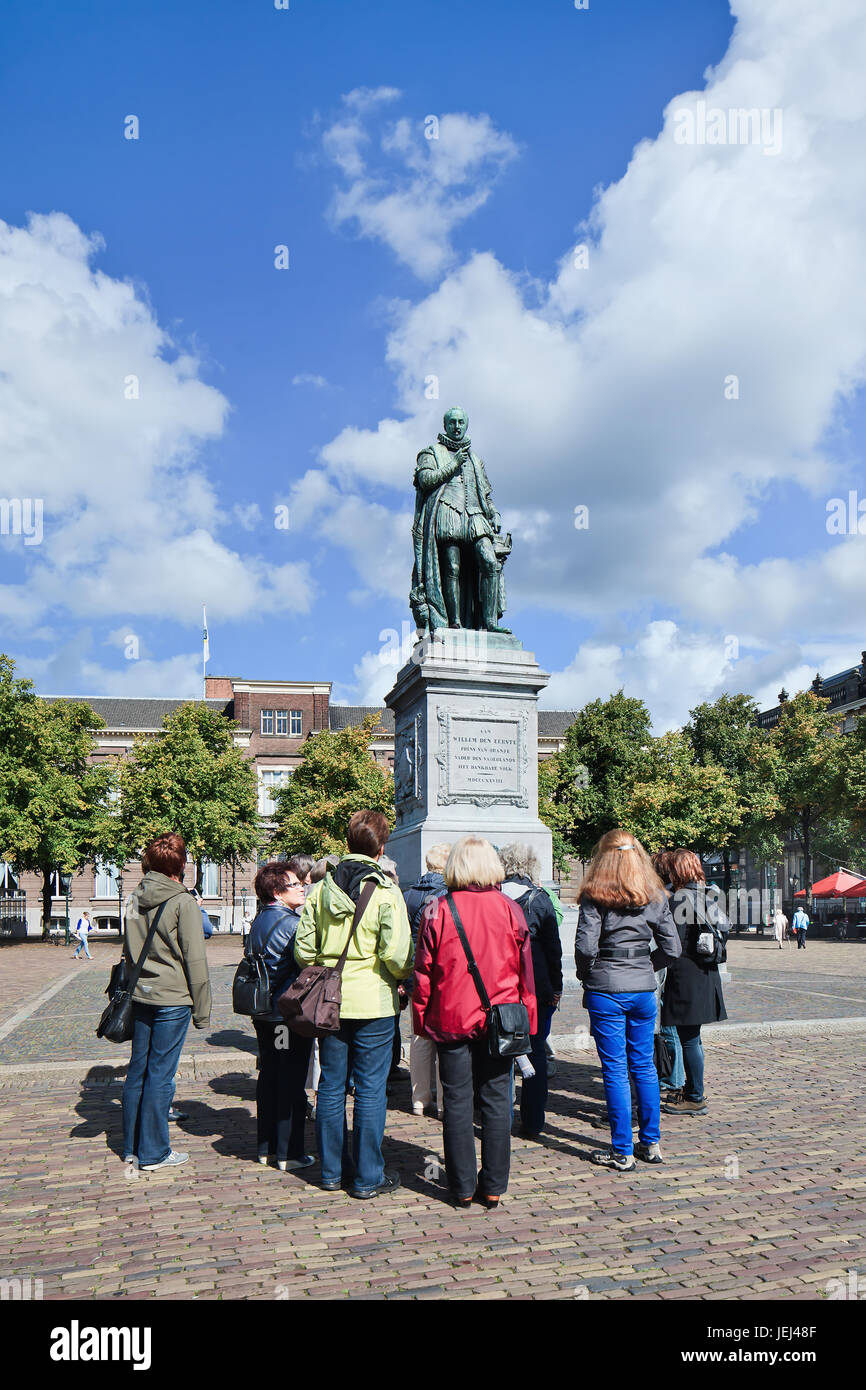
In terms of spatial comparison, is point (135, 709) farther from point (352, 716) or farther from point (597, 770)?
point (597, 770)

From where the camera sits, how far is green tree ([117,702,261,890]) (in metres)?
48.9

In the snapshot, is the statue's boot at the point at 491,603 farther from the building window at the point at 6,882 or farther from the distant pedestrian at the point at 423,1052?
the building window at the point at 6,882

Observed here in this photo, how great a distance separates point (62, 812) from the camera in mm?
48656

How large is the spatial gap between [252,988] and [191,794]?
45618 millimetres

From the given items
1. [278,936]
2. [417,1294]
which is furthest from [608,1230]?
[278,936]

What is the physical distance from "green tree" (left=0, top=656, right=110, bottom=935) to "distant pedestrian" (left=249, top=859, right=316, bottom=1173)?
139 feet

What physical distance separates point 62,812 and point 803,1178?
156 ft

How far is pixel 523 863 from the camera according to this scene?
7.29 m

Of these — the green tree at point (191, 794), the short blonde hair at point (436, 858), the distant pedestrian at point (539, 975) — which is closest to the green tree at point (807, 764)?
the green tree at point (191, 794)

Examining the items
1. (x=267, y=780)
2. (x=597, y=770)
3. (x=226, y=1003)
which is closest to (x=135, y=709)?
(x=267, y=780)

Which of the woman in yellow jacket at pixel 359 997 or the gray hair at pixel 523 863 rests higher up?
the gray hair at pixel 523 863

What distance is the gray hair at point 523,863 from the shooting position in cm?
726

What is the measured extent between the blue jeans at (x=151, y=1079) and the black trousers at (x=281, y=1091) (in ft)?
1.76
